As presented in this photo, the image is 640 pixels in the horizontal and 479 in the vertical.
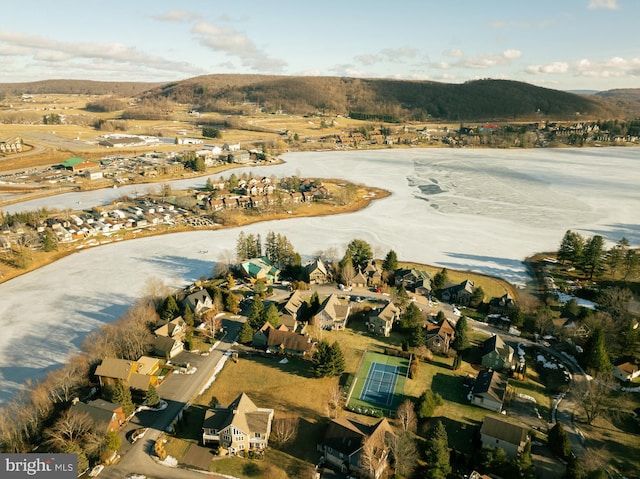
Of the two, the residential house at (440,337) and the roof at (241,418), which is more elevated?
the residential house at (440,337)

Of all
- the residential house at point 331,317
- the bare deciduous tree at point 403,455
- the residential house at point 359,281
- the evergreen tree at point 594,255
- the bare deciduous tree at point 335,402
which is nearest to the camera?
the bare deciduous tree at point 403,455

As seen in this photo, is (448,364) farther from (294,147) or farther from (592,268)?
(294,147)

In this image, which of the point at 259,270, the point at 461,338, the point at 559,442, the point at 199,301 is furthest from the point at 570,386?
the point at 199,301

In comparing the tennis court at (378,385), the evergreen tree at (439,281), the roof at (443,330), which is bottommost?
the tennis court at (378,385)

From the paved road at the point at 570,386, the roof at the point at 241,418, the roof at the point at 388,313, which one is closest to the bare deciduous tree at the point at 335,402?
the roof at the point at 241,418

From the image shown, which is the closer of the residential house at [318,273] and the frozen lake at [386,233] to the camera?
the frozen lake at [386,233]

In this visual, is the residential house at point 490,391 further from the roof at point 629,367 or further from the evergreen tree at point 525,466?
the roof at point 629,367

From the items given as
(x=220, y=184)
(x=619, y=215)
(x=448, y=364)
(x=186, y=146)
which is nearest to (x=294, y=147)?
(x=186, y=146)
